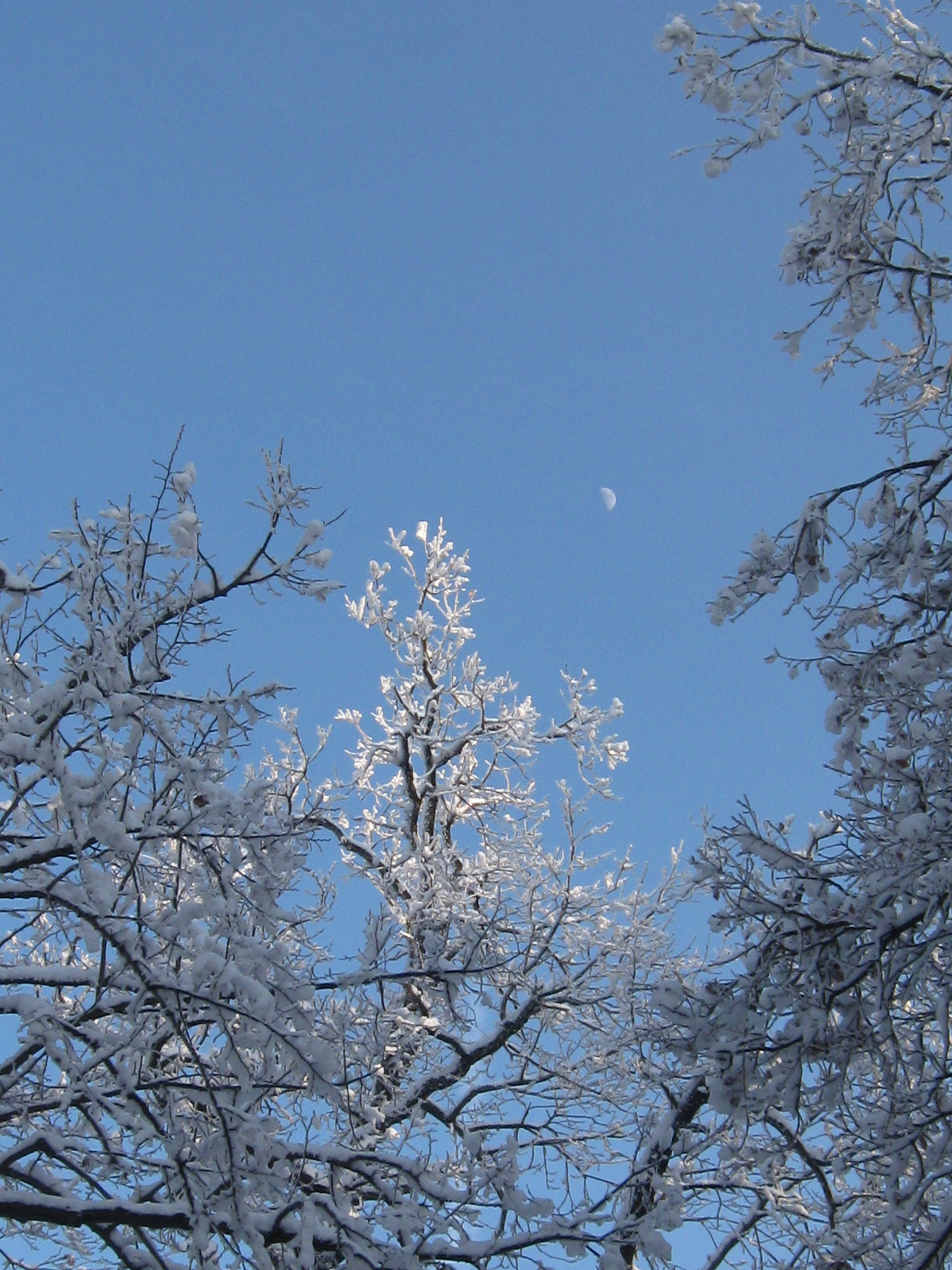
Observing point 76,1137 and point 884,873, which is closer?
point 884,873

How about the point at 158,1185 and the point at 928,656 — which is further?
the point at 158,1185

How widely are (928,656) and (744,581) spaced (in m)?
0.75

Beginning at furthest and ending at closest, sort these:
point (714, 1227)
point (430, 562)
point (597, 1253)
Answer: point (430, 562) → point (714, 1227) → point (597, 1253)

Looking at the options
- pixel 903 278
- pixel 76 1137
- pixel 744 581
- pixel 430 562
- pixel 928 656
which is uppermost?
pixel 430 562

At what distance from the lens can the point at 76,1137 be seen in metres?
4.62

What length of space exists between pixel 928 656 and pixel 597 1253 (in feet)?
8.29

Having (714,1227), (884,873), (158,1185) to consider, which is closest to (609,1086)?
(714,1227)

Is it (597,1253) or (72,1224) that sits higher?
(72,1224)

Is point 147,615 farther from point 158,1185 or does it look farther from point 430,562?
point 430,562

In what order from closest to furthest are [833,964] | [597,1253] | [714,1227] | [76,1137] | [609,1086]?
[833,964] → [597,1253] → [76,1137] → [714,1227] → [609,1086]

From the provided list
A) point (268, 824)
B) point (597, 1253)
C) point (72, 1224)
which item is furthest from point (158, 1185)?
point (597, 1253)

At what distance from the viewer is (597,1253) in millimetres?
3879

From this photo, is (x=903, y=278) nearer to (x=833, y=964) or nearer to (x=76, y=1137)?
(x=833, y=964)

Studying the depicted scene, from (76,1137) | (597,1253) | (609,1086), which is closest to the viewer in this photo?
(597,1253)
